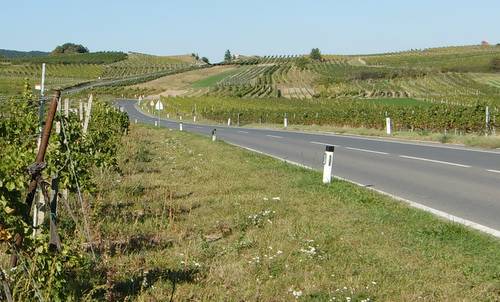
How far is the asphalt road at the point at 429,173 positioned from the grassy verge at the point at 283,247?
81 centimetres

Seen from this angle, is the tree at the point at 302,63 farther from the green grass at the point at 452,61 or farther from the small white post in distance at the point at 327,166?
the small white post in distance at the point at 327,166

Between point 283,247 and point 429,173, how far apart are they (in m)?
7.71

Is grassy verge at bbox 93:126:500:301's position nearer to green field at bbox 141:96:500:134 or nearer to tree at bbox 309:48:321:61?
green field at bbox 141:96:500:134

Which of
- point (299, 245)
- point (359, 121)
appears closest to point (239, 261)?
point (299, 245)

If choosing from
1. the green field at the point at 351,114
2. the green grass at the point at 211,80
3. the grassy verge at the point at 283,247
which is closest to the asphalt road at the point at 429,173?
the grassy verge at the point at 283,247

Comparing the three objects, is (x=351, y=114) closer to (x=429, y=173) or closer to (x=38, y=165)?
(x=429, y=173)

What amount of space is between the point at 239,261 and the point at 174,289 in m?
1.14

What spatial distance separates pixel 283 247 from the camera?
6785 millimetres

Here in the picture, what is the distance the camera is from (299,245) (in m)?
6.86

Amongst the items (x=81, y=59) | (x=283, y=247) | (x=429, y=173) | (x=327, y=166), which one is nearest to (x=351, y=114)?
(x=429, y=173)

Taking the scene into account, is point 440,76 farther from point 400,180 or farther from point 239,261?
point 239,261

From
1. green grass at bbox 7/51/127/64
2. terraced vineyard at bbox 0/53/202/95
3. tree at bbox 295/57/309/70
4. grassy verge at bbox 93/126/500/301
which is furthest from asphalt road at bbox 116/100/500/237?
green grass at bbox 7/51/127/64

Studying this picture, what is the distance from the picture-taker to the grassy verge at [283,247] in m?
5.40

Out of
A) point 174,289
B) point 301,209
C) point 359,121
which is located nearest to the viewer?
point 174,289
